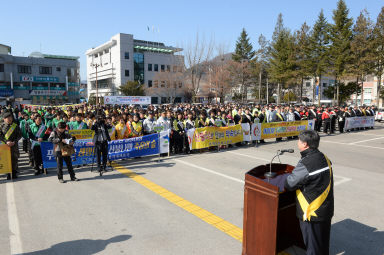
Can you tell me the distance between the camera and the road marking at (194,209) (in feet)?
15.3

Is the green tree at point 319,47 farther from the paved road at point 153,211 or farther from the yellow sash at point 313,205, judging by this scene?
the yellow sash at point 313,205

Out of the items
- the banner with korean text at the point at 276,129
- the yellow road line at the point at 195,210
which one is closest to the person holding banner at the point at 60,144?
the yellow road line at the point at 195,210

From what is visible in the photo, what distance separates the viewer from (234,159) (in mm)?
10461

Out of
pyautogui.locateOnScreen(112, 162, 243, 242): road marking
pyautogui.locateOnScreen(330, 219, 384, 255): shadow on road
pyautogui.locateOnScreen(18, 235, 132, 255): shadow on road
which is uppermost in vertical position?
pyautogui.locateOnScreen(330, 219, 384, 255): shadow on road

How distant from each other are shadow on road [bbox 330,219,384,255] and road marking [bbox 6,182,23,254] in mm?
5024

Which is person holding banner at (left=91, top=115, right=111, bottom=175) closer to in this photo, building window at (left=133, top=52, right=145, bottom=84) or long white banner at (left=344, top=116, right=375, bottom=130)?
long white banner at (left=344, top=116, right=375, bottom=130)

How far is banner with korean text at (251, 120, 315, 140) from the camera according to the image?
44.8 feet

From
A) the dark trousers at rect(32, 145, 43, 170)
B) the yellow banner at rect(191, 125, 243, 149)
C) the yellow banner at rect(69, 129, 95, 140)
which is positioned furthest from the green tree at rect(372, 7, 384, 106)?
the dark trousers at rect(32, 145, 43, 170)

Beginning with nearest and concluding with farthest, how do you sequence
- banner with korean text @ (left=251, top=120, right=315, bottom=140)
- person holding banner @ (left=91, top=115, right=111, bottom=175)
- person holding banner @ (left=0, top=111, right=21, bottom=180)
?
person holding banner @ (left=0, top=111, right=21, bottom=180)
person holding banner @ (left=91, top=115, right=111, bottom=175)
banner with korean text @ (left=251, top=120, right=315, bottom=140)

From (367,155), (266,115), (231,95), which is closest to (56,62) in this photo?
(231,95)

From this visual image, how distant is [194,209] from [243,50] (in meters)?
65.8

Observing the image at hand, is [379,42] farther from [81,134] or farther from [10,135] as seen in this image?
[10,135]

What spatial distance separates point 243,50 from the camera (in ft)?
218

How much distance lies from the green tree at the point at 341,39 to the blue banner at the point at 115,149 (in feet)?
116
